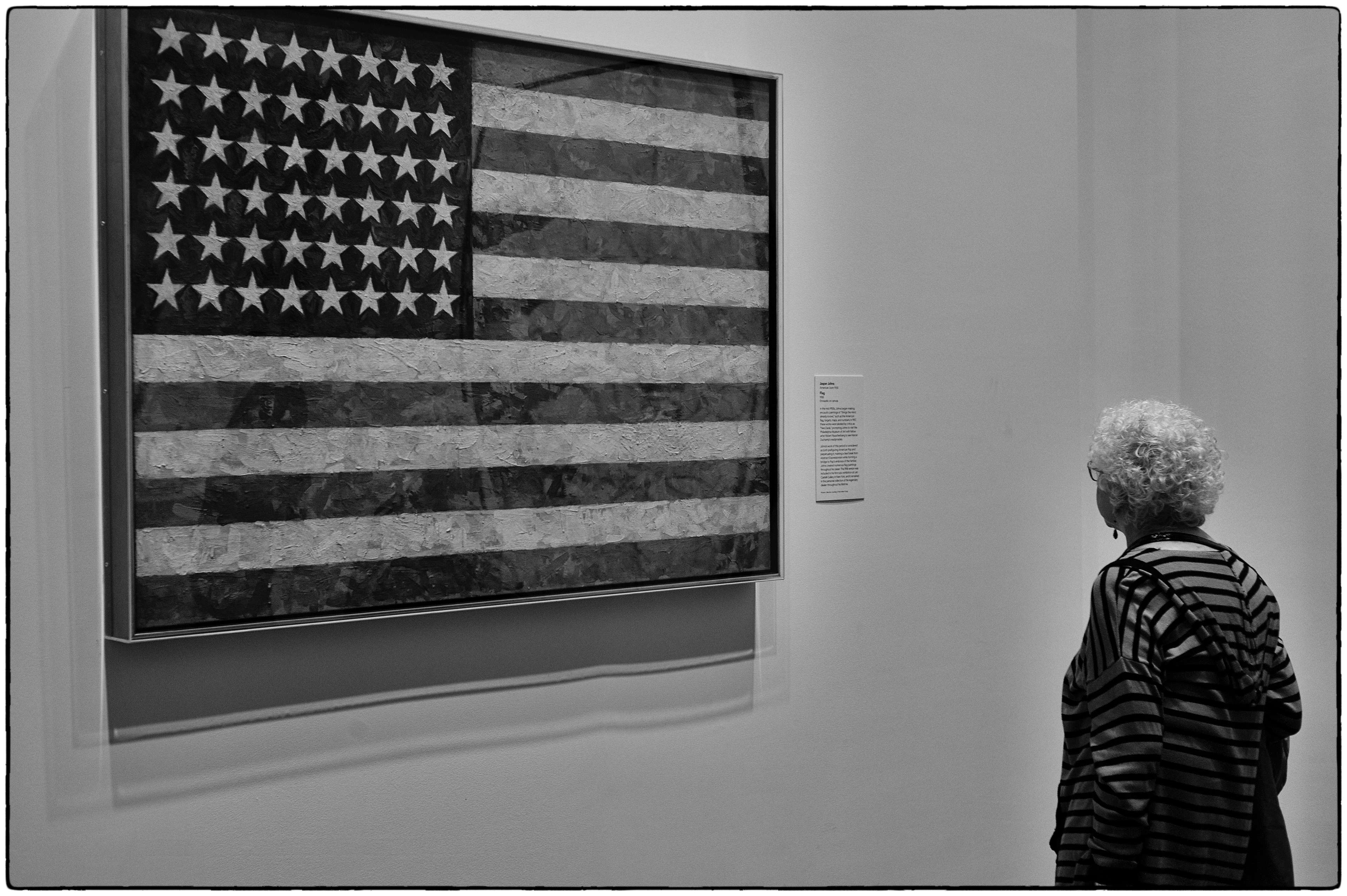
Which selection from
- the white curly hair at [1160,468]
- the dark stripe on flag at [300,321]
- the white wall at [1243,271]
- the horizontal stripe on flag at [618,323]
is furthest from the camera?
the white wall at [1243,271]

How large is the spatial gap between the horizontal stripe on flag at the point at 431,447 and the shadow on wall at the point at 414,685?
0.99 feet

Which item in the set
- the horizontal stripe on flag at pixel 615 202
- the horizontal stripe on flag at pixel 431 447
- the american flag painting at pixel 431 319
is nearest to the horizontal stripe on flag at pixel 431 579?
the american flag painting at pixel 431 319

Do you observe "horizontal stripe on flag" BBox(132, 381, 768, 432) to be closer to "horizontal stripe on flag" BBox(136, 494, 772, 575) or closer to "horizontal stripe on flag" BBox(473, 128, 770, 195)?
"horizontal stripe on flag" BBox(136, 494, 772, 575)

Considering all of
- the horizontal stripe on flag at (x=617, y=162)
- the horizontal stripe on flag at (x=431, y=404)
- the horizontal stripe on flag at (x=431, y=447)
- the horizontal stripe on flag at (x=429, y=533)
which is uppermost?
the horizontal stripe on flag at (x=617, y=162)

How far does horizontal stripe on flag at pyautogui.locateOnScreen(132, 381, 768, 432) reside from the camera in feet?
6.61

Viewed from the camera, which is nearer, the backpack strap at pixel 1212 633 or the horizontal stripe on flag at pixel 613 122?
the backpack strap at pixel 1212 633

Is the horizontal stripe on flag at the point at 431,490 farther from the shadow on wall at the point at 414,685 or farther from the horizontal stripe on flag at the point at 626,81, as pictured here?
the horizontal stripe on flag at the point at 626,81

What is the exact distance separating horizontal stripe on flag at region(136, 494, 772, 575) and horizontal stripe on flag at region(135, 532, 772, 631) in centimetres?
1

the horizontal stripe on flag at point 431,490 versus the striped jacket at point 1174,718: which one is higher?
the horizontal stripe on flag at point 431,490

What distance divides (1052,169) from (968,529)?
3.21ft

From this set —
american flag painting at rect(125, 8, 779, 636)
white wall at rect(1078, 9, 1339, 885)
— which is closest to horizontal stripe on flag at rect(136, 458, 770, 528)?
american flag painting at rect(125, 8, 779, 636)

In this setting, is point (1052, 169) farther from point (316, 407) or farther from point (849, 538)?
point (316, 407)

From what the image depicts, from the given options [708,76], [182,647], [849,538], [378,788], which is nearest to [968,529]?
[849,538]

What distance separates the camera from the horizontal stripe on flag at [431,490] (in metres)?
2.02
